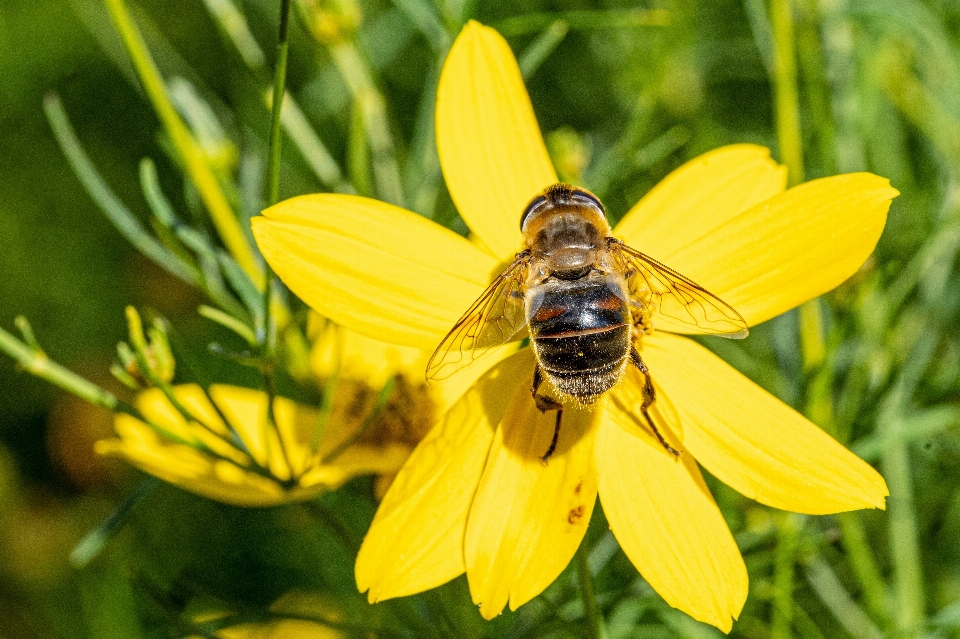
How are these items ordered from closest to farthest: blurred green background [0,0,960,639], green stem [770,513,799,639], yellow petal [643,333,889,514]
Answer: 1. yellow petal [643,333,889,514]
2. green stem [770,513,799,639]
3. blurred green background [0,0,960,639]

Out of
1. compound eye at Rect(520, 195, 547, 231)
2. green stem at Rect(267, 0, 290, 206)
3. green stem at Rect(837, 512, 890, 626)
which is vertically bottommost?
green stem at Rect(837, 512, 890, 626)

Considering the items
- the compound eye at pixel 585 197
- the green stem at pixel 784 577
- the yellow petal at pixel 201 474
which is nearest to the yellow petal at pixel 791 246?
the compound eye at pixel 585 197

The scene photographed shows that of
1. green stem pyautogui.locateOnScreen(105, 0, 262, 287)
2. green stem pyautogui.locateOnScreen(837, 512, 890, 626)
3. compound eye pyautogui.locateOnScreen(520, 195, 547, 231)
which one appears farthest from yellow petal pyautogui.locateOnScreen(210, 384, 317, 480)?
green stem pyautogui.locateOnScreen(837, 512, 890, 626)

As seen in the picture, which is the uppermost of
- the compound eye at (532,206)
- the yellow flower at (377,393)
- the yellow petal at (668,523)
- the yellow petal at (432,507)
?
the compound eye at (532,206)

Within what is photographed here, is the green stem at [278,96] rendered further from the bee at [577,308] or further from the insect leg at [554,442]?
the insect leg at [554,442]

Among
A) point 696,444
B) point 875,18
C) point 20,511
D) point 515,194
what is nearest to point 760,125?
point 875,18

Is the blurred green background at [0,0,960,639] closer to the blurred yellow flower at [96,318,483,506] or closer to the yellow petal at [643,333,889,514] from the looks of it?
the blurred yellow flower at [96,318,483,506]
